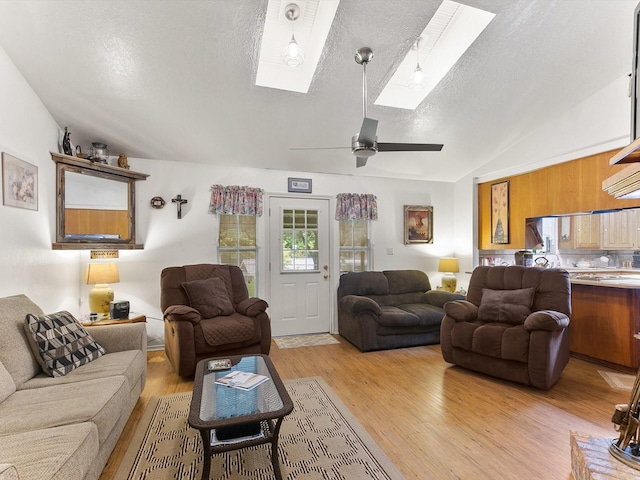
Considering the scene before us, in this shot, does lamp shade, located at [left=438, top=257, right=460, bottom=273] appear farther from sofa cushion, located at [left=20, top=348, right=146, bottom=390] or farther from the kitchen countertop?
sofa cushion, located at [left=20, top=348, right=146, bottom=390]

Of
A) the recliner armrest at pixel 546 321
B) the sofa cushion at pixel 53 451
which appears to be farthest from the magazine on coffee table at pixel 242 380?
the recliner armrest at pixel 546 321

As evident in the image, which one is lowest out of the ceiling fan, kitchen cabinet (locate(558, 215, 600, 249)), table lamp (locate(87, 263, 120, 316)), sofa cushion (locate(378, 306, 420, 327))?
sofa cushion (locate(378, 306, 420, 327))

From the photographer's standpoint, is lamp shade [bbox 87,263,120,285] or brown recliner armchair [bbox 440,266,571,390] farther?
lamp shade [bbox 87,263,120,285]

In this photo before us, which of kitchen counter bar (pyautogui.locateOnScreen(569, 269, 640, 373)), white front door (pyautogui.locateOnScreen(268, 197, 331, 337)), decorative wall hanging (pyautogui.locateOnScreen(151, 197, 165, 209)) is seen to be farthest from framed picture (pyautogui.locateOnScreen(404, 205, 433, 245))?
decorative wall hanging (pyautogui.locateOnScreen(151, 197, 165, 209))

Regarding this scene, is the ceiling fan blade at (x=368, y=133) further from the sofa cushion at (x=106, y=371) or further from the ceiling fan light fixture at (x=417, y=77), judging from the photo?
the sofa cushion at (x=106, y=371)

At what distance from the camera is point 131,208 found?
4.10 meters

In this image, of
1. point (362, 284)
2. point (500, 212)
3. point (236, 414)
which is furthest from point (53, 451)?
point (500, 212)

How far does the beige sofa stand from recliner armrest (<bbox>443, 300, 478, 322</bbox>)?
2.90 m

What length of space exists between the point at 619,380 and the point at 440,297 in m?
1.95

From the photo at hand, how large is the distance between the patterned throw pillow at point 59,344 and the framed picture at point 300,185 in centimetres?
307

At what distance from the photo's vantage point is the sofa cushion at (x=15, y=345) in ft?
6.70

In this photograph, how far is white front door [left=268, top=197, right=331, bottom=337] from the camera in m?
4.75

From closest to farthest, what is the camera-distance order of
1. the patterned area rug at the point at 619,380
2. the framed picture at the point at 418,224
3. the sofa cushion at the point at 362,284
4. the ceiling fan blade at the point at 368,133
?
the ceiling fan blade at the point at 368,133 → the patterned area rug at the point at 619,380 → the sofa cushion at the point at 362,284 → the framed picture at the point at 418,224

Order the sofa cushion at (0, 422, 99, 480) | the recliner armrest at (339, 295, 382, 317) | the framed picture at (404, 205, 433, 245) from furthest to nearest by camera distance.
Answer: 1. the framed picture at (404, 205, 433, 245)
2. the recliner armrest at (339, 295, 382, 317)
3. the sofa cushion at (0, 422, 99, 480)
